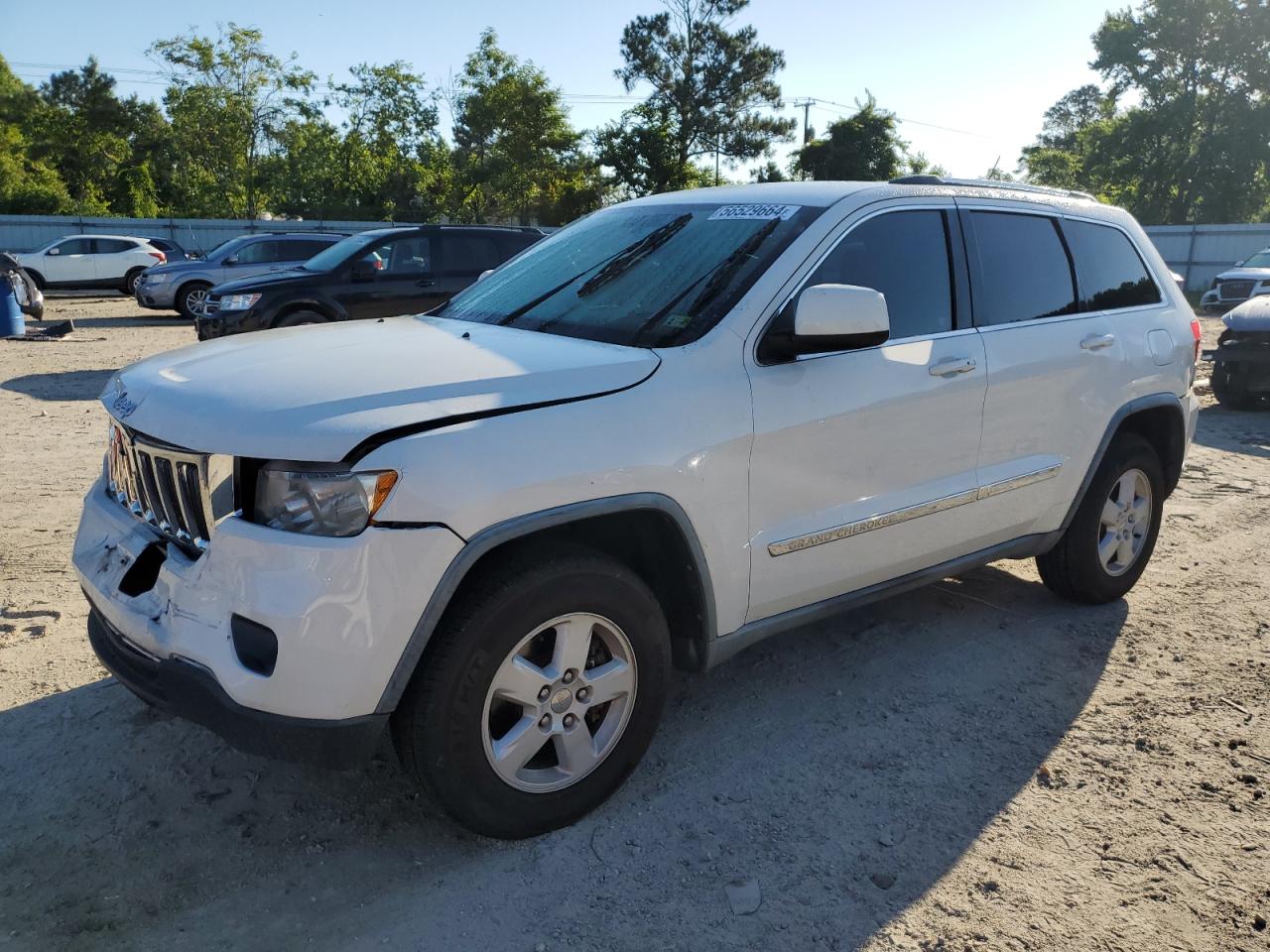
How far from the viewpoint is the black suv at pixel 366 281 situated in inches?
435

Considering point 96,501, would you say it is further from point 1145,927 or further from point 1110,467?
point 1110,467

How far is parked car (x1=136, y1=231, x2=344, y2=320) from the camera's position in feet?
56.9

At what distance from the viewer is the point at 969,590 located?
5.05 metres

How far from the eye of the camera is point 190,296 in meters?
18.2

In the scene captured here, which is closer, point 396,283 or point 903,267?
point 903,267

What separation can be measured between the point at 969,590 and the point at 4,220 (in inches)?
1362

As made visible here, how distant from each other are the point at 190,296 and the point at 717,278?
17305 mm

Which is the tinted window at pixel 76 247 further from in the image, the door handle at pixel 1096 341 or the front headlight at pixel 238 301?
the door handle at pixel 1096 341

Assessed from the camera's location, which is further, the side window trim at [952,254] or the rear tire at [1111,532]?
the rear tire at [1111,532]

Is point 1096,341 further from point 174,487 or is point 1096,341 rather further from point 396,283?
point 396,283

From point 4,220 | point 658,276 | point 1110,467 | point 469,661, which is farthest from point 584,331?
point 4,220

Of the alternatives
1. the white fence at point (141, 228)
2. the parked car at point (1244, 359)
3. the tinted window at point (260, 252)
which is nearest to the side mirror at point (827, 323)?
the parked car at point (1244, 359)

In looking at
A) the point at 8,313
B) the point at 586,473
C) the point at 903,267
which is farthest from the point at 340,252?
the point at 586,473

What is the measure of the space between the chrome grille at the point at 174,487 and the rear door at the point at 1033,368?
273 cm
